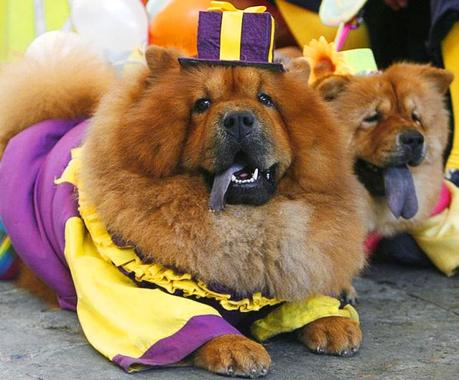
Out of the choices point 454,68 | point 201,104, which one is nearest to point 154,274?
point 201,104

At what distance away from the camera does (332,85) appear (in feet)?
10.9

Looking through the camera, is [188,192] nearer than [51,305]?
Yes

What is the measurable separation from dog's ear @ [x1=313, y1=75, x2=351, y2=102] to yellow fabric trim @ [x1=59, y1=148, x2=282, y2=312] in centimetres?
111

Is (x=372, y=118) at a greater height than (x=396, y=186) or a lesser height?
greater

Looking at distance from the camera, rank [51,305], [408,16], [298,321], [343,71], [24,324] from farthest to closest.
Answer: [408,16], [343,71], [51,305], [24,324], [298,321]

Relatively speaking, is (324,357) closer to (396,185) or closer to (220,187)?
(220,187)

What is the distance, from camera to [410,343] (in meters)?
2.67

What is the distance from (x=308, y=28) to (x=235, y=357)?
2440mm

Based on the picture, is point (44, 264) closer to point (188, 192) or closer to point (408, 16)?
point (188, 192)

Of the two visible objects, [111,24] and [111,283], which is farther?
[111,24]

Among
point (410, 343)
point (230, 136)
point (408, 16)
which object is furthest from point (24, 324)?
point (408, 16)

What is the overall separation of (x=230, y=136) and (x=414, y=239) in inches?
61.7

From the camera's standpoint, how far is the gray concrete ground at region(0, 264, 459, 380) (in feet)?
7.71

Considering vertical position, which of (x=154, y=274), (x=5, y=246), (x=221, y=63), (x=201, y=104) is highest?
(x=221, y=63)
